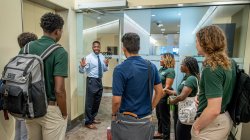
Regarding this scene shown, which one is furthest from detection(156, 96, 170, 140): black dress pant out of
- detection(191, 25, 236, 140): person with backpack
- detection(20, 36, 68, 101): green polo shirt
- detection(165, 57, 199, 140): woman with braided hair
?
detection(20, 36, 68, 101): green polo shirt

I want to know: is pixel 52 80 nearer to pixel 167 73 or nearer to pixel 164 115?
pixel 167 73

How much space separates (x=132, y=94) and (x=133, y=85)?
8 cm

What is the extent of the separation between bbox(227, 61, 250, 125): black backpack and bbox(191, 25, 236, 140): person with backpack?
0.13 ft

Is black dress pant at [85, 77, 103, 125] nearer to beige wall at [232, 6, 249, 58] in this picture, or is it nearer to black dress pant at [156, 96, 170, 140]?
black dress pant at [156, 96, 170, 140]

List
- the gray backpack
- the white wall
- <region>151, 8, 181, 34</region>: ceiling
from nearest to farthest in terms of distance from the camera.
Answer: the gray backpack
<region>151, 8, 181, 34</region>: ceiling
the white wall

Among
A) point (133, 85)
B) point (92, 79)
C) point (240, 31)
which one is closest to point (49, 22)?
point (133, 85)

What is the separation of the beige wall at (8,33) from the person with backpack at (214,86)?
1945mm

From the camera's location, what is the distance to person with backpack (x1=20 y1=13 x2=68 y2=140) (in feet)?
4.36

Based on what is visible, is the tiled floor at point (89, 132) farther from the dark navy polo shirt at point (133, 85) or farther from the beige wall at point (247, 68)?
the dark navy polo shirt at point (133, 85)

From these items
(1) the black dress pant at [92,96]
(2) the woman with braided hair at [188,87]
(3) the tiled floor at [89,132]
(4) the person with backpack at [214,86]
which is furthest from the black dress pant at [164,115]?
(4) the person with backpack at [214,86]

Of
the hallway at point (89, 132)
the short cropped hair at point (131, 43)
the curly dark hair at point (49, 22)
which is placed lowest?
the hallway at point (89, 132)

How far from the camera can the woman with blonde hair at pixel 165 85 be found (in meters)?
2.48

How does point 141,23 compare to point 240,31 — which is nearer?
point 240,31

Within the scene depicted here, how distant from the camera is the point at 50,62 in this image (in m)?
1.33
